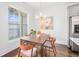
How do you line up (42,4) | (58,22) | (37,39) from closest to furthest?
(42,4) < (58,22) < (37,39)

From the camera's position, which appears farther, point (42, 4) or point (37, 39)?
point (37, 39)

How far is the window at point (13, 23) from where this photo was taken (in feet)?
6.19

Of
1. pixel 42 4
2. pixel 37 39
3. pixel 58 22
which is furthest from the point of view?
pixel 37 39

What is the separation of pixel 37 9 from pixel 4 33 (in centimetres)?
90

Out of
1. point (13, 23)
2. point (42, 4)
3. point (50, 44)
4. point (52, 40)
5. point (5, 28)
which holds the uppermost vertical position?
point (42, 4)

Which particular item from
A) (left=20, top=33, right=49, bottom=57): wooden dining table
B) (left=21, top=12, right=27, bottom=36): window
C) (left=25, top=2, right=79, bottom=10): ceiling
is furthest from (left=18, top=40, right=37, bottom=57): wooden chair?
(left=25, top=2, right=79, bottom=10): ceiling

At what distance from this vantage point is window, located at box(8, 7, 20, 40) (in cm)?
189

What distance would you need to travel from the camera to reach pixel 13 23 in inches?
75.1

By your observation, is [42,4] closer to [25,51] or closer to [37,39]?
[37,39]

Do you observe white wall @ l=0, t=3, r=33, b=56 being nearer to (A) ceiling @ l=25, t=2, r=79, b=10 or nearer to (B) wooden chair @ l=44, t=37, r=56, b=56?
(A) ceiling @ l=25, t=2, r=79, b=10

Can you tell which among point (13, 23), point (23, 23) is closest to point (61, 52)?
point (23, 23)

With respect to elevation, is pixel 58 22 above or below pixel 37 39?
above

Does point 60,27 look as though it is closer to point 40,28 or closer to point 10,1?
point 40,28

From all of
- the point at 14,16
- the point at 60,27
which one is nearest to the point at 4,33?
the point at 14,16
